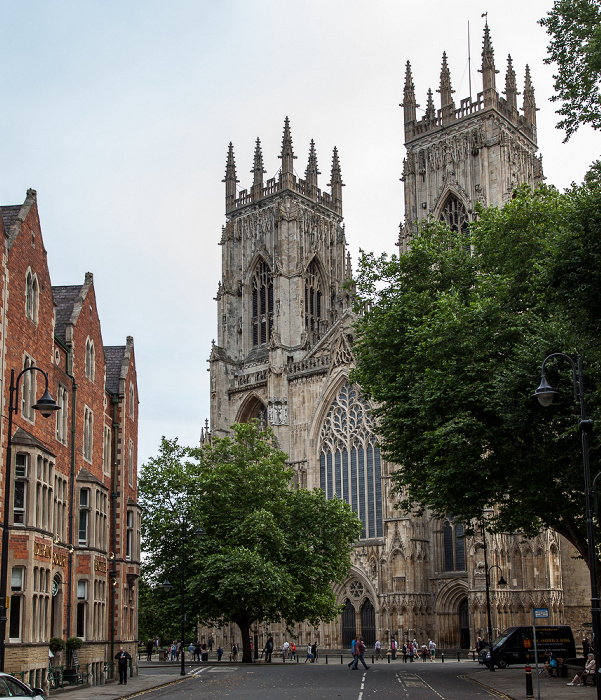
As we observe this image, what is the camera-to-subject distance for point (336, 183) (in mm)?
79812

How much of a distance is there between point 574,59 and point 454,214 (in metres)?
44.7

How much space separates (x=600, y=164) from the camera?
18484 millimetres

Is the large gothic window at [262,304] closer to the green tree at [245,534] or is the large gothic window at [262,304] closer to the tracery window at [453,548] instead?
the tracery window at [453,548]

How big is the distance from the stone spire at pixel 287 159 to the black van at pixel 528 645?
45.3 m

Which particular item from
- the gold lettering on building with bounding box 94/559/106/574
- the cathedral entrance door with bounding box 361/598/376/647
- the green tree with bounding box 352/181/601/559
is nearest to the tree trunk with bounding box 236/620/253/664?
the gold lettering on building with bounding box 94/559/106/574

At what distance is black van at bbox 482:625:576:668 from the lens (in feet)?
112

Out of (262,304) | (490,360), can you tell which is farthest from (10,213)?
(262,304)

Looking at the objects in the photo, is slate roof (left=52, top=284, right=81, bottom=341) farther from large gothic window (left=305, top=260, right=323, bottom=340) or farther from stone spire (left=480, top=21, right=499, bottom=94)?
stone spire (left=480, top=21, right=499, bottom=94)

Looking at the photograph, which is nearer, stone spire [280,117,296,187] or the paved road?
the paved road

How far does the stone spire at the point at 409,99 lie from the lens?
6988 cm

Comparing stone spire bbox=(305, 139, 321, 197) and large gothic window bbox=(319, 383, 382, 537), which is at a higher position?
stone spire bbox=(305, 139, 321, 197)

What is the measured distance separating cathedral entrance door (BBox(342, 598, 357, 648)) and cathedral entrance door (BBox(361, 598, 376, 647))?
82 cm

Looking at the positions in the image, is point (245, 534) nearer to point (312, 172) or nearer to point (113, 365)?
point (113, 365)

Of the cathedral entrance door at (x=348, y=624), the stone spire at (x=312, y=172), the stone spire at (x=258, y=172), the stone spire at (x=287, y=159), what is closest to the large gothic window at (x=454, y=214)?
the stone spire at (x=287, y=159)
